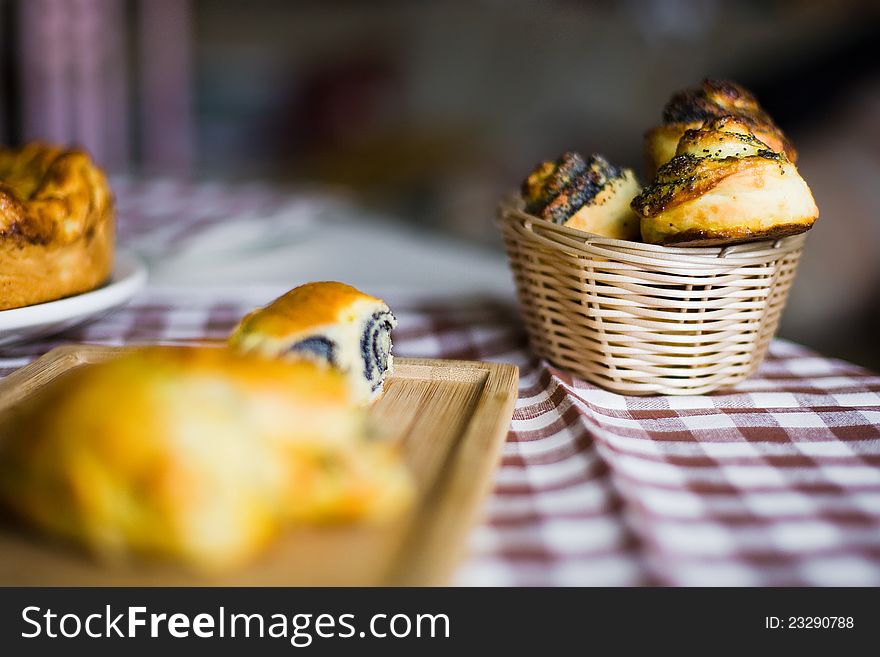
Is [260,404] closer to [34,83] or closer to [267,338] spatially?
[267,338]

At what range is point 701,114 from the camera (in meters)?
0.90

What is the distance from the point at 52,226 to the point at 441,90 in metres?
4.70

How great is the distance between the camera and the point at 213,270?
154 cm

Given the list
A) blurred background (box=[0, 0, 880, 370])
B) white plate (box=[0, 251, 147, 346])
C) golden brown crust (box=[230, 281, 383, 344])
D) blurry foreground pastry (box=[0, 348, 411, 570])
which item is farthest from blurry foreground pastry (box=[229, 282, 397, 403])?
blurred background (box=[0, 0, 880, 370])

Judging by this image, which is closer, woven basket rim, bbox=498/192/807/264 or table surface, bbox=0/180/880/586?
table surface, bbox=0/180/880/586

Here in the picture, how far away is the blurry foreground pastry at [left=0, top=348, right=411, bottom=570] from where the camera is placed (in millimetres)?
497

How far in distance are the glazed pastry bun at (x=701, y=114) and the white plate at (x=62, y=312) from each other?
0.71m

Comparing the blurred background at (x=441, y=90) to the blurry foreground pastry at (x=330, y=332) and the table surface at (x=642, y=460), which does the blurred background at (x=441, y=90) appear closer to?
the table surface at (x=642, y=460)

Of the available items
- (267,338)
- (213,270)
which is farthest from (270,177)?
(267,338)

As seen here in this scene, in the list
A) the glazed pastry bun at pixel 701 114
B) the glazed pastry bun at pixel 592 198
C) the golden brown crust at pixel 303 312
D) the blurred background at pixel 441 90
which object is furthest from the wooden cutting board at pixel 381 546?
the blurred background at pixel 441 90

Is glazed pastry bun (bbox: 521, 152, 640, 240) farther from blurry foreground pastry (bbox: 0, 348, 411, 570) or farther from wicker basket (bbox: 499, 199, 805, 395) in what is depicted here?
blurry foreground pastry (bbox: 0, 348, 411, 570)

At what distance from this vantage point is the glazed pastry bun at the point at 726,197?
0.77 m

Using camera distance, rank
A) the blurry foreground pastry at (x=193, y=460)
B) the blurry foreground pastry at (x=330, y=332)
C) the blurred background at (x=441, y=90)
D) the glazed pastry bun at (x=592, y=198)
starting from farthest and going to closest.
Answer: the blurred background at (x=441, y=90), the glazed pastry bun at (x=592, y=198), the blurry foreground pastry at (x=330, y=332), the blurry foreground pastry at (x=193, y=460)
